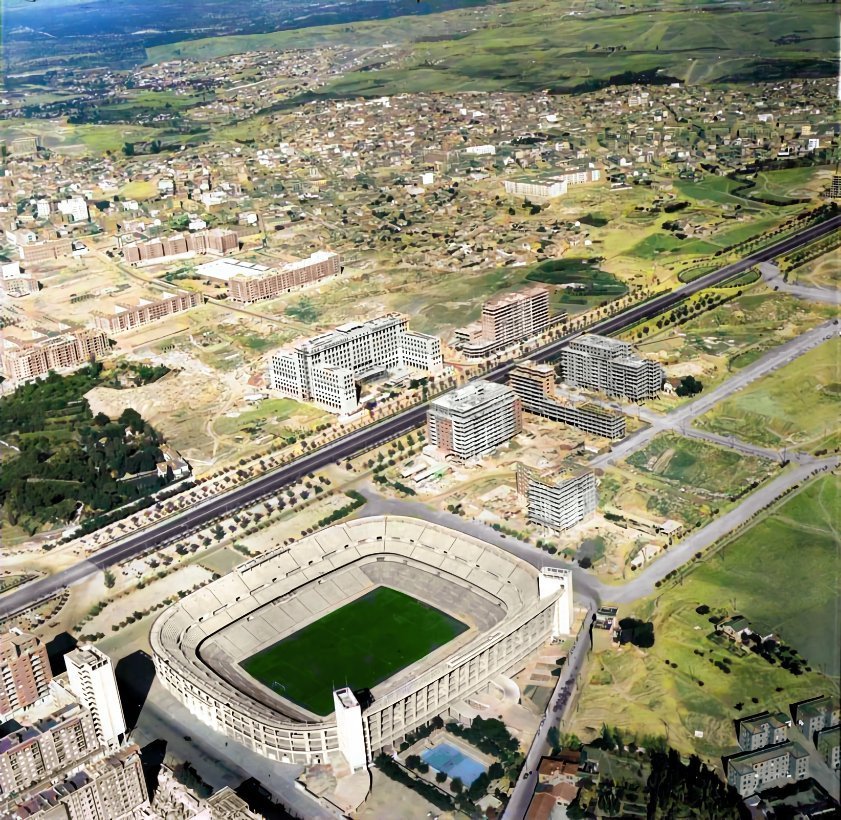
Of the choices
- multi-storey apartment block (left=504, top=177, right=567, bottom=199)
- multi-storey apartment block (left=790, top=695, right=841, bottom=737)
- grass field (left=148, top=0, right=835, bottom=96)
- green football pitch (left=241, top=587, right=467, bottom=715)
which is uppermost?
grass field (left=148, top=0, right=835, bottom=96)

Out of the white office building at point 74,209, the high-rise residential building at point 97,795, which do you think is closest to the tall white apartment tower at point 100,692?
the high-rise residential building at point 97,795

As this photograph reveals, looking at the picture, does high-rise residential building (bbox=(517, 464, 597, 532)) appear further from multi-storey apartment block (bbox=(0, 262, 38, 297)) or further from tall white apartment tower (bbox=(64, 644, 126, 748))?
multi-storey apartment block (bbox=(0, 262, 38, 297))

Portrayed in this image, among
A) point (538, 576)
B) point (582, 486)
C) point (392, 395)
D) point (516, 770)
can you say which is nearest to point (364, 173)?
point (392, 395)

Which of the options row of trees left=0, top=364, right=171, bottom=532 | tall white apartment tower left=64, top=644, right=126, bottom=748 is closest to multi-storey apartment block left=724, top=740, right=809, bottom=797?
tall white apartment tower left=64, top=644, right=126, bottom=748

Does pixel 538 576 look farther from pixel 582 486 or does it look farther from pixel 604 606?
pixel 582 486

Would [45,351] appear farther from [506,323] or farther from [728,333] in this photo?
[728,333]

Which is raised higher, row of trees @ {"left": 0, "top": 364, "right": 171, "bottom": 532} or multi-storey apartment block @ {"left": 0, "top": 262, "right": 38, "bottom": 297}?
multi-storey apartment block @ {"left": 0, "top": 262, "right": 38, "bottom": 297}

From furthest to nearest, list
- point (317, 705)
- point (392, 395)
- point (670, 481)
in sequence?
point (392, 395) → point (670, 481) → point (317, 705)
